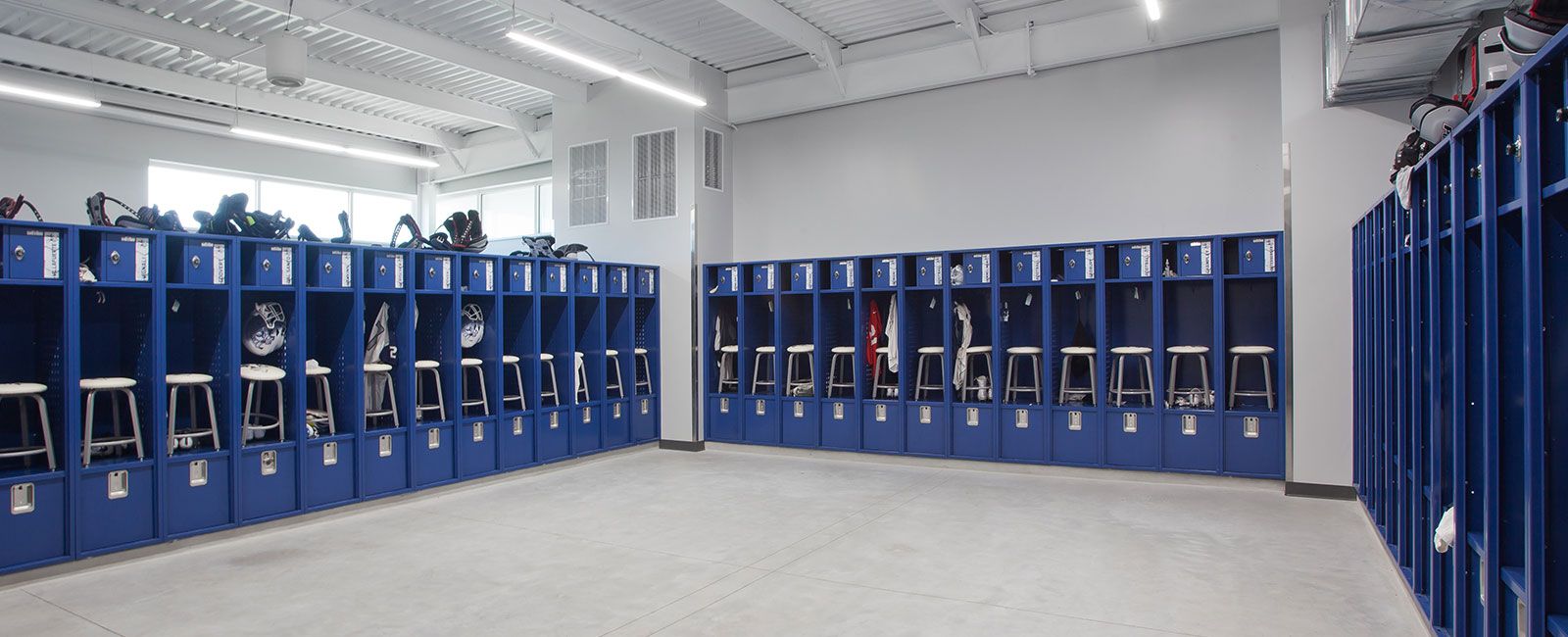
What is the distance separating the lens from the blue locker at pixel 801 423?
8.09 meters

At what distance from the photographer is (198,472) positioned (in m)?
5.01

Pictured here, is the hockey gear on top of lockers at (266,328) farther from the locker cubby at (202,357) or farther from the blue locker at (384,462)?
the blue locker at (384,462)

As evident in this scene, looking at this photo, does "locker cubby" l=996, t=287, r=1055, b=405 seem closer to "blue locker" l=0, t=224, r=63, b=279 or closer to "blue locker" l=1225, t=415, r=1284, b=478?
"blue locker" l=1225, t=415, r=1284, b=478

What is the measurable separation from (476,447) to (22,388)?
9.77 ft

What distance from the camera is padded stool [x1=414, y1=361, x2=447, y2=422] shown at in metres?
6.38

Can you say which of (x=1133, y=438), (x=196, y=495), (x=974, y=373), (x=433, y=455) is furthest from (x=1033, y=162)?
(x=196, y=495)

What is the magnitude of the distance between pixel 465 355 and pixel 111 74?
5.71 metres

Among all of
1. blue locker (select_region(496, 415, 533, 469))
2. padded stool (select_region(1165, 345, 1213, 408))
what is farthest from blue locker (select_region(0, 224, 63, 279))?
padded stool (select_region(1165, 345, 1213, 408))

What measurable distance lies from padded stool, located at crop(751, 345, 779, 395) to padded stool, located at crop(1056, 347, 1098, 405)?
2770mm

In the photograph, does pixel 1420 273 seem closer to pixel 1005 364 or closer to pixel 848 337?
pixel 1005 364

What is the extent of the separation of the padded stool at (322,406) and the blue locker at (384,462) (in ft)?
0.90

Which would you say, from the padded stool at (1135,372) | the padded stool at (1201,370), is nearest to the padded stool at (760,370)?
the padded stool at (1135,372)

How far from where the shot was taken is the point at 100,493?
4590mm

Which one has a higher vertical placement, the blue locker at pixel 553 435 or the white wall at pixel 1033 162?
the white wall at pixel 1033 162
